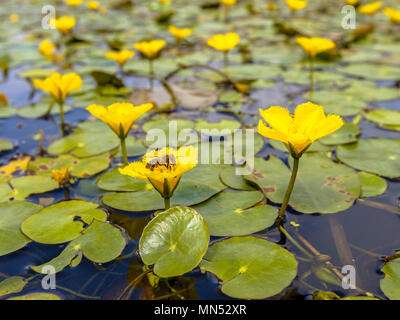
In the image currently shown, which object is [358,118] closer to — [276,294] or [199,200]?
[199,200]

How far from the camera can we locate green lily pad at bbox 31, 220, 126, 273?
1018 mm

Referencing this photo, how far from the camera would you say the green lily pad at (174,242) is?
95cm

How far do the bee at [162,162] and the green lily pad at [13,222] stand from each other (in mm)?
495

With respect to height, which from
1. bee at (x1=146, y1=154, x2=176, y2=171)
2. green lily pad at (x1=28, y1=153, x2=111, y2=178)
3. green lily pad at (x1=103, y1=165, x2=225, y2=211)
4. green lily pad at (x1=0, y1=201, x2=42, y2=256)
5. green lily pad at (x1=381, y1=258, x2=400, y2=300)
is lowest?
green lily pad at (x1=381, y1=258, x2=400, y2=300)

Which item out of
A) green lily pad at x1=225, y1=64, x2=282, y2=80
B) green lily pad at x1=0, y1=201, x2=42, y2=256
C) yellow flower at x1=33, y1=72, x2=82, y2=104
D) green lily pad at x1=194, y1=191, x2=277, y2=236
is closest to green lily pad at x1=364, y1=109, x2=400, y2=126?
green lily pad at x1=225, y1=64, x2=282, y2=80

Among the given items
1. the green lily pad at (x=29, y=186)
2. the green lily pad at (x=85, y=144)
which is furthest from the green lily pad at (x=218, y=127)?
the green lily pad at (x=29, y=186)

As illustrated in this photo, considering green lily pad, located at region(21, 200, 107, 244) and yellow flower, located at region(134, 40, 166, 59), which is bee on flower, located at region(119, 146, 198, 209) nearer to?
green lily pad, located at region(21, 200, 107, 244)

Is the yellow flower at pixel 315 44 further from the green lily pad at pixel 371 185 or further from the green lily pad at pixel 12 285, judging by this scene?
the green lily pad at pixel 12 285

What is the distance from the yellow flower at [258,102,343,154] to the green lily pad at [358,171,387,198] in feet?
1.53

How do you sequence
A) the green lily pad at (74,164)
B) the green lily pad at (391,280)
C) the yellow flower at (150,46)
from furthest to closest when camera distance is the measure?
the yellow flower at (150,46) → the green lily pad at (74,164) → the green lily pad at (391,280)

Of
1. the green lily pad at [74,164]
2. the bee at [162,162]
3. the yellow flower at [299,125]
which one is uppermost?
the yellow flower at [299,125]

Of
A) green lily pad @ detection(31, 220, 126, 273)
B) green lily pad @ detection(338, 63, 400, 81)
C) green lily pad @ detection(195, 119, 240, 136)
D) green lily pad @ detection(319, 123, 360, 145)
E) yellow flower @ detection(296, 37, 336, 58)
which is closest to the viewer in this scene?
green lily pad @ detection(31, 220, 126, 273)
